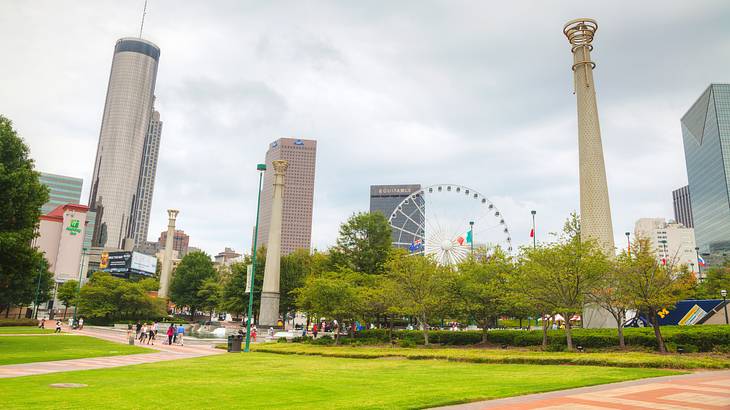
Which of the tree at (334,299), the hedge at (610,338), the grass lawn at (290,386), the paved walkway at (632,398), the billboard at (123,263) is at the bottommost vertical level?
the grass lawn at (290,386)

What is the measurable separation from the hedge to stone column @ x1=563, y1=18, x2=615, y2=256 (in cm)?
916

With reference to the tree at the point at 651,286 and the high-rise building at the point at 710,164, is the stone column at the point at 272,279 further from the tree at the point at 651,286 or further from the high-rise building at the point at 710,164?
the high-rise building at the point at 710,164

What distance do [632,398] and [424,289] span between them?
2671 cm

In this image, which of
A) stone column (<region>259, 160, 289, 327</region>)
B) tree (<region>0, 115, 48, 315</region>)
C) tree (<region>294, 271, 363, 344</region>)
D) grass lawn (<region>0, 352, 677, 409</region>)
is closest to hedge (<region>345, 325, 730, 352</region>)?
tree (<region>294, 271, 363, 344</region>)

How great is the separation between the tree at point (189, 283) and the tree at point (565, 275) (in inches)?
2926

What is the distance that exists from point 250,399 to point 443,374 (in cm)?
811

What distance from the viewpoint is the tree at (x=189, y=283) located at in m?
93.9

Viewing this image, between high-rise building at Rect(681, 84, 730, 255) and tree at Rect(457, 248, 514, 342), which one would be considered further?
high-rise building at Rect(681, 84, 730, 255)

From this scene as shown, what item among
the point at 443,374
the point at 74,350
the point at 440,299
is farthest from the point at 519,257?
the point at 74,350

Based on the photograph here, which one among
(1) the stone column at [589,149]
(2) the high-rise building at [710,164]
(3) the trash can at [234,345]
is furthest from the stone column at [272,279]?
(2) the high-rise building at [710,164]

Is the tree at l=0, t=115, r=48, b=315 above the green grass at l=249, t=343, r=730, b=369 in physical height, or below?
above

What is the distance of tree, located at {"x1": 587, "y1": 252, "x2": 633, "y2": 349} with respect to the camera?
27906 millimetres

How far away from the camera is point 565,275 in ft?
95.0

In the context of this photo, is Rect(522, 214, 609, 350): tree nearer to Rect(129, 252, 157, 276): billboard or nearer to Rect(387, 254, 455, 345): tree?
Rect(387, 254, 455, 345): tree
